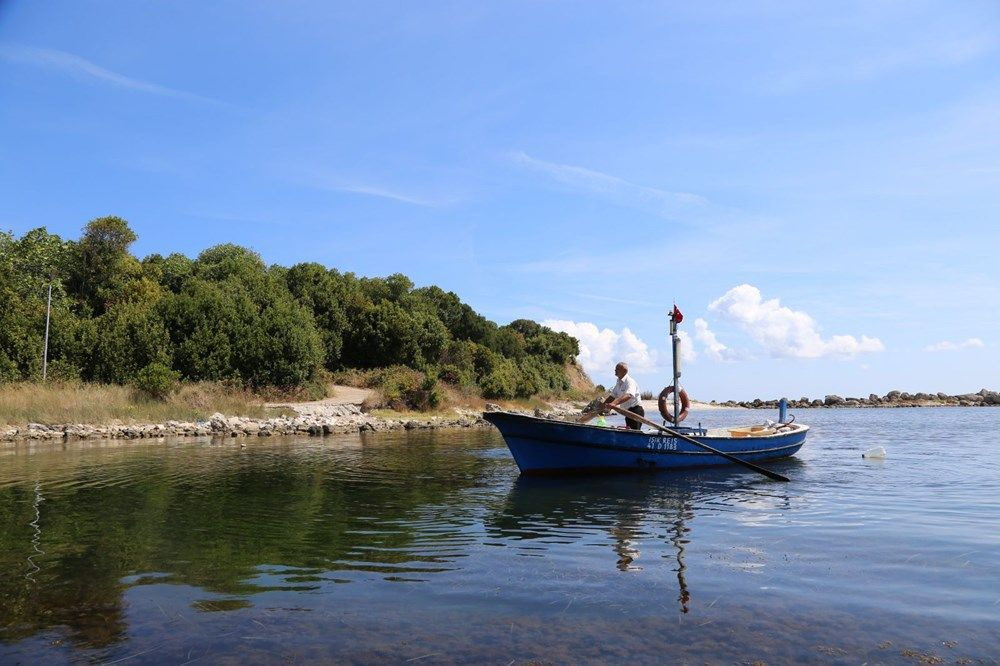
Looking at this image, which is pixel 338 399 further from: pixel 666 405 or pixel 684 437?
pixel 684 437

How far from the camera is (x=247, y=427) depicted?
3119cm

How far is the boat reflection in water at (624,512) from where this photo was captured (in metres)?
8.78

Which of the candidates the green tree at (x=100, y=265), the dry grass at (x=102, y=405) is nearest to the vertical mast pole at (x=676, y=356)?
Answer: the dry grass at (x=102, y=405)

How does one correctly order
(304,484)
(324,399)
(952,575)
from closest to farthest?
(952,575) → (304,484) → (324,399)

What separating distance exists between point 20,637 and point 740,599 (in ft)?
20.3

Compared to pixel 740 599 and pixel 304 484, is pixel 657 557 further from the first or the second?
pixel 304 484

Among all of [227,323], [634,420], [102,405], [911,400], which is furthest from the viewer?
[911,400]

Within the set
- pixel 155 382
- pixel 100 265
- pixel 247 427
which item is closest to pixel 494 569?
pixel 247 427

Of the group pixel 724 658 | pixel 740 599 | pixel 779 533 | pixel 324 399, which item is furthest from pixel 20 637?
pixel 324 399

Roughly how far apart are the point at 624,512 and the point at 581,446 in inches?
171

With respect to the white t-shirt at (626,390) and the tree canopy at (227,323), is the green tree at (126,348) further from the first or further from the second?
the white t-shirt at (626,390)

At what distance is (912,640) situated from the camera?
561cm

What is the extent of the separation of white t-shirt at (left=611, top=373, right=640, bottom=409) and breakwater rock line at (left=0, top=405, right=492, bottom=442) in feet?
60.7

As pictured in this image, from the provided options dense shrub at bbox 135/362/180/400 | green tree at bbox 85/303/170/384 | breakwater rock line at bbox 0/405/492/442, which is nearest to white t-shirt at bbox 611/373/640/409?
breakwater rock line at bbox 0/405/492/442
